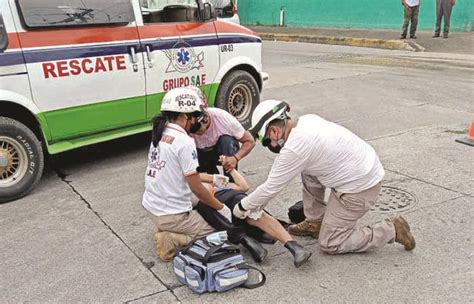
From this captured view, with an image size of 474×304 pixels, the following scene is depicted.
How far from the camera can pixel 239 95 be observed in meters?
6.79

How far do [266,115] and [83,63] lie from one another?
2439 mm

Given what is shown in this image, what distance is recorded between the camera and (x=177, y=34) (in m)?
5.73

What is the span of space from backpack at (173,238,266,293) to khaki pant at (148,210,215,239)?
25 centimetres

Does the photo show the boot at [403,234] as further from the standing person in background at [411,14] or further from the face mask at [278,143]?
the standing person in background at [411,14]

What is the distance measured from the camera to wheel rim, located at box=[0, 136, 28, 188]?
4.70 meters

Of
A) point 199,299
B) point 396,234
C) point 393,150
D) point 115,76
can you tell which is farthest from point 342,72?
point 199,299

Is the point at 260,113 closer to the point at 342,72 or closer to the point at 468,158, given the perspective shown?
the point at 468,158

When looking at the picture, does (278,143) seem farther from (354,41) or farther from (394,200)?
(354,41)

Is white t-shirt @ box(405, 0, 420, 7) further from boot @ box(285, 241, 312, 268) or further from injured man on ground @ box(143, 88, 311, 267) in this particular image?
boot @ box(285, 241, 312, 268)

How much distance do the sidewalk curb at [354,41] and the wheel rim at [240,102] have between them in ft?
31.4

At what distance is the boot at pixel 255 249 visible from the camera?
3.51 meters

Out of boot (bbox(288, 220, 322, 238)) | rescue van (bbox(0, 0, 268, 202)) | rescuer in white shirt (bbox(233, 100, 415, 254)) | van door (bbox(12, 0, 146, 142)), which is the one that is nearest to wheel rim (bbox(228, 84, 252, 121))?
rescue van (bbox(0, 0, 268, 202))

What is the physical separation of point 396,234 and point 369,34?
50.0ft

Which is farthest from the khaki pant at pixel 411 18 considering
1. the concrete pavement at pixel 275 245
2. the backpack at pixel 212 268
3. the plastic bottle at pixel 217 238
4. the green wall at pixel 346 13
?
the backpack at pixel 212 268
